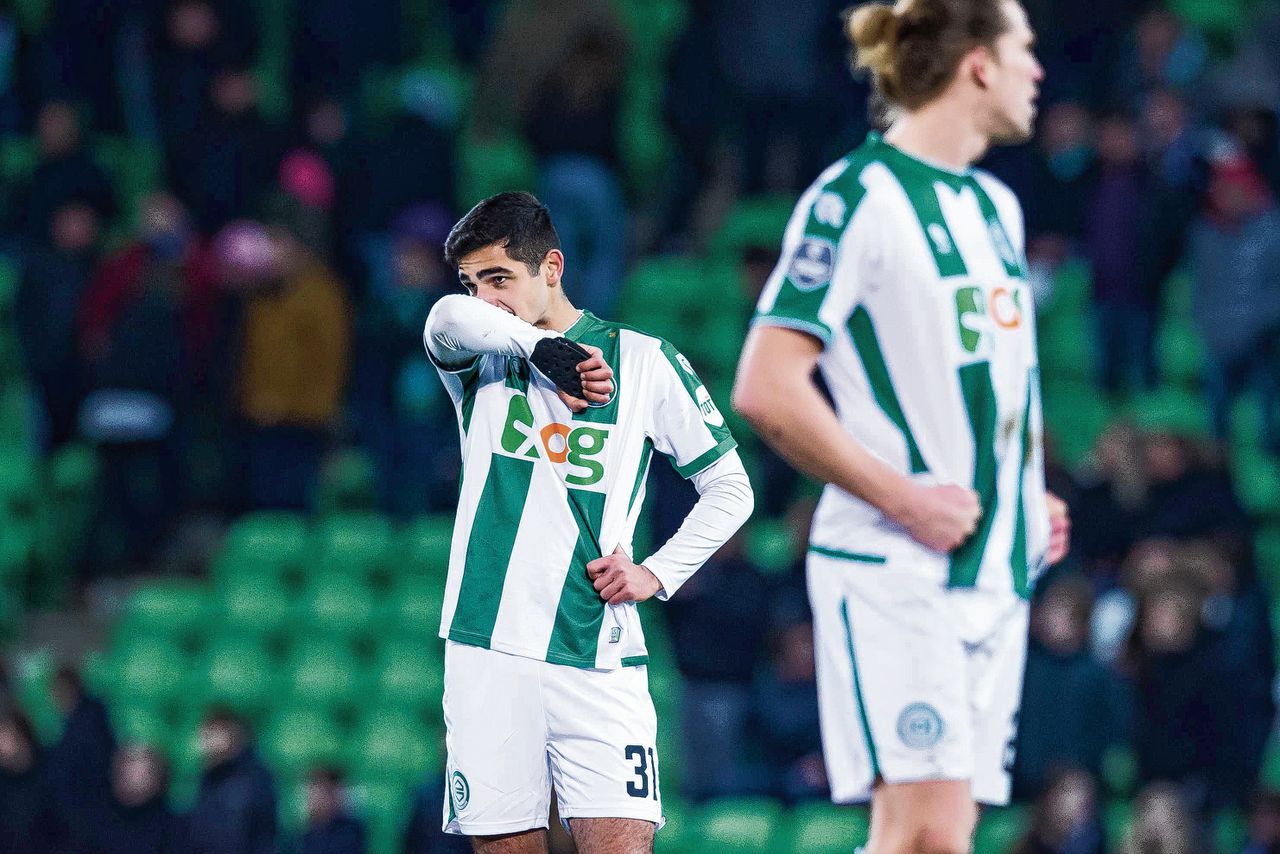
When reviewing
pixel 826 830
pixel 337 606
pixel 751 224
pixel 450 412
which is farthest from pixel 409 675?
pixel 751 224

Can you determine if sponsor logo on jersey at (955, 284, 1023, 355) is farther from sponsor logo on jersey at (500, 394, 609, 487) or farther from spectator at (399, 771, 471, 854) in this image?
spectator at (399, 771, 471, 854)

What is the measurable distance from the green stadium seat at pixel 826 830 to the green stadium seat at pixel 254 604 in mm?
3294

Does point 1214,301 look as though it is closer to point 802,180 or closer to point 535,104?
point 802,180

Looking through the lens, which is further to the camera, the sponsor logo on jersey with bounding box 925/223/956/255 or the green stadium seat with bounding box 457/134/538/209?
the green stadium seat with bounding box 457/134/538/209

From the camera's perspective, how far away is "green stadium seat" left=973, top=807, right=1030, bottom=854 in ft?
30.3

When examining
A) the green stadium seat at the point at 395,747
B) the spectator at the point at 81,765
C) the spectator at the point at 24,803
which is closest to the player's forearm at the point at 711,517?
the green stadium seat at the point at 395,747

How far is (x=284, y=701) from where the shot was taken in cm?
1062

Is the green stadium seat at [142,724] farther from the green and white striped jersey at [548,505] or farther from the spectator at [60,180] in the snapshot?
the green and white striped jersey at [548,505]

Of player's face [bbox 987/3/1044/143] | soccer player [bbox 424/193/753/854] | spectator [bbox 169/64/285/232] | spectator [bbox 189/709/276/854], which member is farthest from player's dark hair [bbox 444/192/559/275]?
spectator [bbox 169/64/285/232]

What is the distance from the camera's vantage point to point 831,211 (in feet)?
13.5

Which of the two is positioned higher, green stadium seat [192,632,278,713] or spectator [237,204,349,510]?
spectator [237,204,349,510]

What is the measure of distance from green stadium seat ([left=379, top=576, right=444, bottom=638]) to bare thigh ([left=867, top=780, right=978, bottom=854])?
22.0 feet

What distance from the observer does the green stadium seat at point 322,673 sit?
10.6m

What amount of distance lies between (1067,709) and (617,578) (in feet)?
19.3
